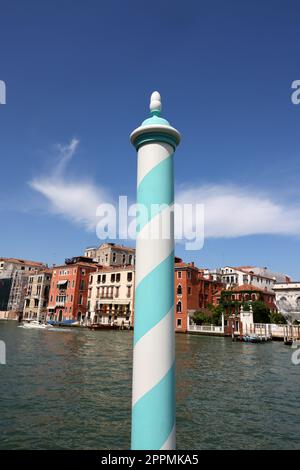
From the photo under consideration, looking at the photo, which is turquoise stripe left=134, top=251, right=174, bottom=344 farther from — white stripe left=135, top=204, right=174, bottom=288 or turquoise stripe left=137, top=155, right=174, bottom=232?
turquoise stripe left=137, top=155, right=174, bottom=232

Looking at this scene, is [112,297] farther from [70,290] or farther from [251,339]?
[251,339]

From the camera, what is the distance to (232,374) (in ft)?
51.8

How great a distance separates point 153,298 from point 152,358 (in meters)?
0.34

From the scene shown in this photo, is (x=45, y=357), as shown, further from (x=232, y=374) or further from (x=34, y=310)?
(x=34, y=310)

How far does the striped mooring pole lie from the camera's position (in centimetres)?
197

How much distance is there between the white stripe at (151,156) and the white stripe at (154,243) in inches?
11.6

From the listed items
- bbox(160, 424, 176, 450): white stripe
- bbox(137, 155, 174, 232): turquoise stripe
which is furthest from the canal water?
bbox(137, 155, 174, 232): turquoise stripe

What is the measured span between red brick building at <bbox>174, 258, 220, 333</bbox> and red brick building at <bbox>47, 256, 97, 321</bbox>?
730 inches

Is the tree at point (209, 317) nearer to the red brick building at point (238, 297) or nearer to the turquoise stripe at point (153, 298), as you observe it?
the red brick building at point (238, 297)

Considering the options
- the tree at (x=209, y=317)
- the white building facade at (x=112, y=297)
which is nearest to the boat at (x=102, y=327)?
the white building facade at (x=112, y=297)

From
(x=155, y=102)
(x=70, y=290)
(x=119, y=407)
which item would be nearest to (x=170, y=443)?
(x=155, y=102)

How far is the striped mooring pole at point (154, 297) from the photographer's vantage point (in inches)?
77.7
